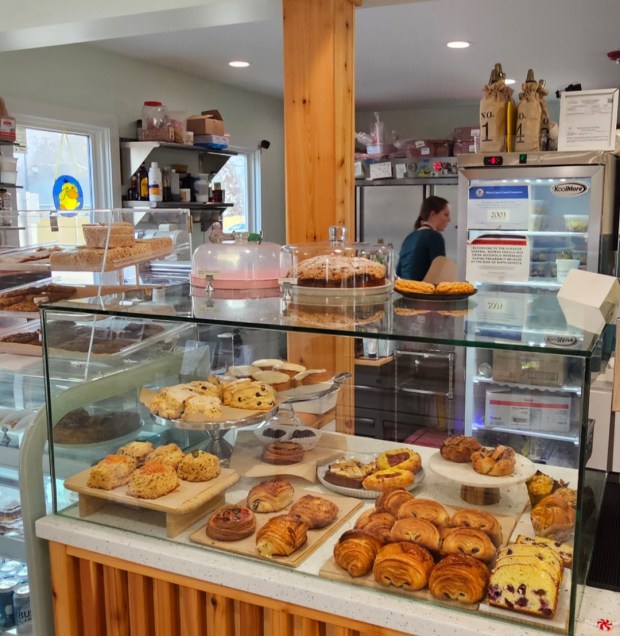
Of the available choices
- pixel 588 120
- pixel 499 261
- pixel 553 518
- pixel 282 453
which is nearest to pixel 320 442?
pixel 282 453

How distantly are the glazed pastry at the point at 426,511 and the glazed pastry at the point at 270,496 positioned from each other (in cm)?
25

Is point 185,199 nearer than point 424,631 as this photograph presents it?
No

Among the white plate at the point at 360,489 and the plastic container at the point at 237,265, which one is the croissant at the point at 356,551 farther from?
the plastic container at the point at 237,265

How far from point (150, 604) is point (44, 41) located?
3.10 meters

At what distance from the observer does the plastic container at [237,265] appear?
1.85 meters

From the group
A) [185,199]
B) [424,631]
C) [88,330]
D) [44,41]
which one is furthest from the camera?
[185,199]

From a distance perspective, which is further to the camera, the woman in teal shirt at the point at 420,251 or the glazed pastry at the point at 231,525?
the woman in teal shirt at the point at 420,251

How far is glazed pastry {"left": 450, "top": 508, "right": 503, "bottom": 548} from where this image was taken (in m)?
1.31

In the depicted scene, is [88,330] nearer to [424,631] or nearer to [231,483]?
[231,483]

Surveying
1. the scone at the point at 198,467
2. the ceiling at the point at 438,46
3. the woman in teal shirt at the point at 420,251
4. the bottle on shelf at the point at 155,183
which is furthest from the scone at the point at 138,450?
the bottle on shelf at the point at 155,183

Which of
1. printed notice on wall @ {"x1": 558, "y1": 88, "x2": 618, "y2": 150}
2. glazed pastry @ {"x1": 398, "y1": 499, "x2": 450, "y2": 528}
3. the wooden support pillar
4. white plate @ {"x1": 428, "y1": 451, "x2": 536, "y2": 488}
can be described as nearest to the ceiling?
the wooden support pillar

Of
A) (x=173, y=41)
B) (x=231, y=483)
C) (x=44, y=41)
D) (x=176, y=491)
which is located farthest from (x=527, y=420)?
(x=173, y=41)

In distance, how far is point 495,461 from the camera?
142 cm

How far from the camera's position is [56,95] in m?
5.10
